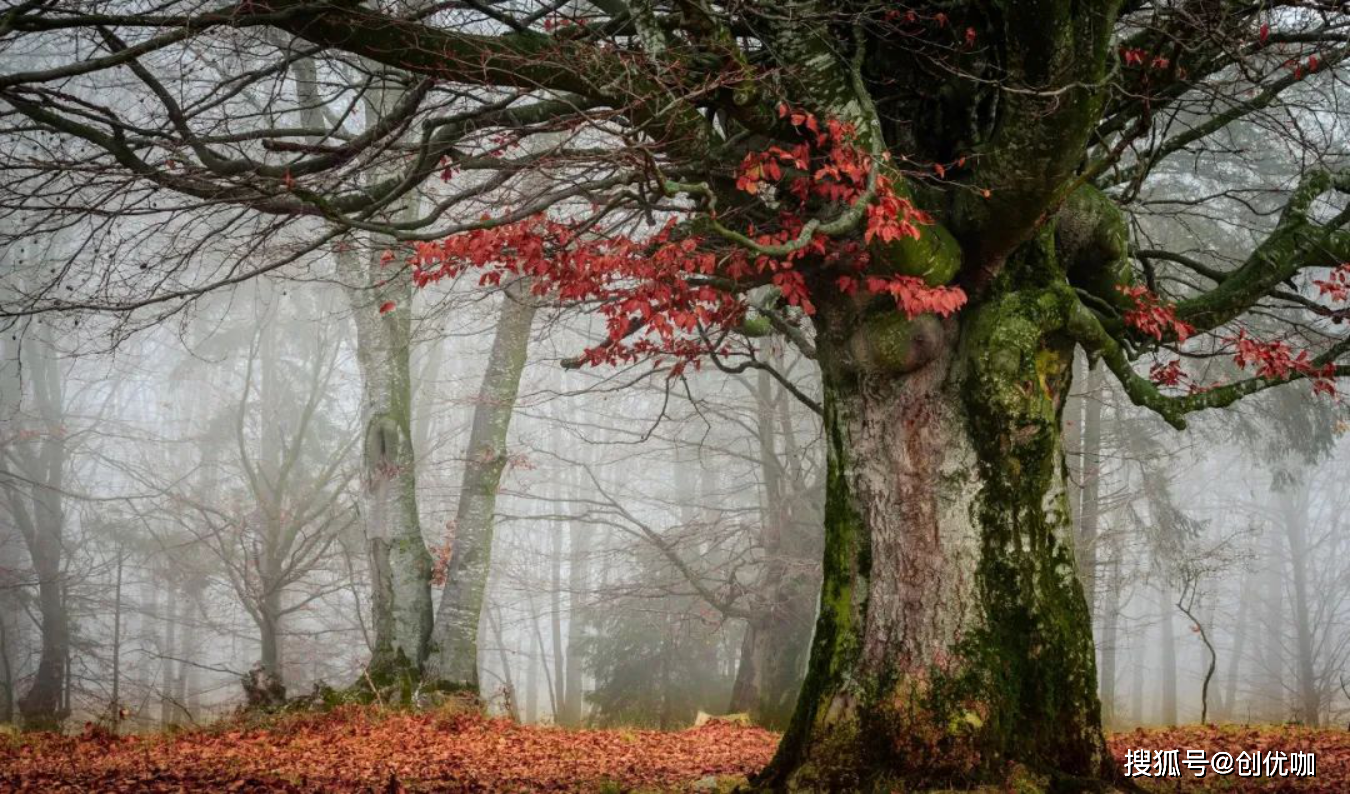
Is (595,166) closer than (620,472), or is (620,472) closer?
(595,166)

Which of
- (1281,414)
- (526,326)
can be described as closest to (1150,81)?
(526,326)

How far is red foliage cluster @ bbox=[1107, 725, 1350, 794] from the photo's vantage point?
5.46 meters

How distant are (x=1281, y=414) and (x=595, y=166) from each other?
13.7 m

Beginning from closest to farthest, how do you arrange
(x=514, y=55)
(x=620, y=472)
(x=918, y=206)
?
1. (x=514, y=55)
2. (x=918, y=206)
3. (x=620, y=472)

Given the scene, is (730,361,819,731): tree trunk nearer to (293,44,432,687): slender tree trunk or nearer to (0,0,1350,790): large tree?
(293,44,432,687): slender tree trunk

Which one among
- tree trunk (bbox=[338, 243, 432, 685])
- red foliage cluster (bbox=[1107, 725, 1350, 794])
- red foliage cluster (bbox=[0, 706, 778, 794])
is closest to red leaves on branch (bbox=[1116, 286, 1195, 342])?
red foliage cluster (bbox=[1107, 725, 1350, 794])

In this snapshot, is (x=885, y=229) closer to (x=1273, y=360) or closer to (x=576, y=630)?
(x=1273, y=360)

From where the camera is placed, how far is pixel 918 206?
18.9 feet

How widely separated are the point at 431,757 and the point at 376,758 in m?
0.38

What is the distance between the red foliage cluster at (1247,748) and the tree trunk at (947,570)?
798mm

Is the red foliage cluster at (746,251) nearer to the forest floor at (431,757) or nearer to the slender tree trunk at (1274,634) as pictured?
the forest floor at (431,757)

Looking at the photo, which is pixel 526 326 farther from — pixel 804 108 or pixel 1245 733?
pixel 1245 733

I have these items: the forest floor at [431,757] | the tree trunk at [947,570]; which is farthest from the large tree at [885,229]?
the forest floor at [431,757]

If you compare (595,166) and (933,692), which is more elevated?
(595,166)
